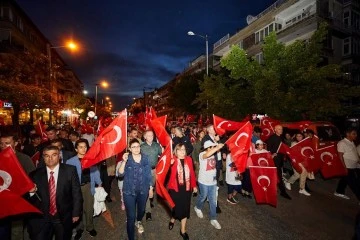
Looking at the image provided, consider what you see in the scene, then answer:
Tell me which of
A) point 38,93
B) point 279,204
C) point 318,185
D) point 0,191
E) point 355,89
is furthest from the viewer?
point 38,93

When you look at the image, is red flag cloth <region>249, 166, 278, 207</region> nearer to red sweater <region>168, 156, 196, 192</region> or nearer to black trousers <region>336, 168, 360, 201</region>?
black trousers <region>336, 168, 360, 201</region>

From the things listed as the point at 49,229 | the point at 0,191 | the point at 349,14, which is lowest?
the point at 49,229

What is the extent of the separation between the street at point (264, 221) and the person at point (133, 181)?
0.92m

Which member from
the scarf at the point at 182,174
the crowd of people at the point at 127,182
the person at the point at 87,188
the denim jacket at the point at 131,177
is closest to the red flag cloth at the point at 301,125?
the crowd of people at the point at 127,182

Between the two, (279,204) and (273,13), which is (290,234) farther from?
(273,13)

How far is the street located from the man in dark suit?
1720 mm

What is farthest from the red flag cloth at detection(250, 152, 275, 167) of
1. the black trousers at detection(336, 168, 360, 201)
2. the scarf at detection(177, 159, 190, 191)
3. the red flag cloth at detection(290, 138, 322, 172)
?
the scarf at detection(177, 159, 190, 191)

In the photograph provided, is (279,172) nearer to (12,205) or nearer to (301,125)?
(301,125)

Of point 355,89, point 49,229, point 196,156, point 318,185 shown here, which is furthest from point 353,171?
point 355,89

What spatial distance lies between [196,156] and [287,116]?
28.1ft

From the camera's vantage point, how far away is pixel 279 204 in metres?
7.96

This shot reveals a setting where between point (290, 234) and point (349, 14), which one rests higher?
point (349, 14)

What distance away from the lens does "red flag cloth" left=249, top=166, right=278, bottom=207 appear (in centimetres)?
762

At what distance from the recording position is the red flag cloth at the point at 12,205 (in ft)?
13.1
